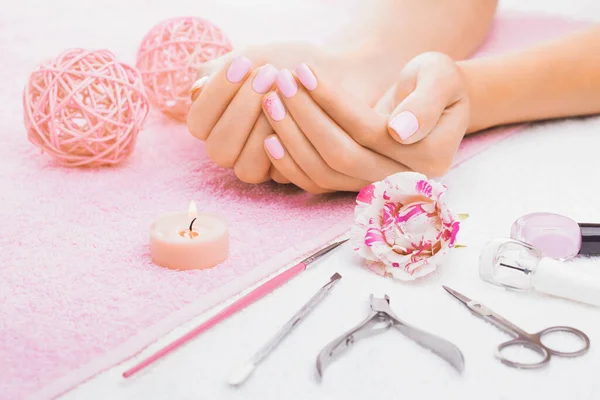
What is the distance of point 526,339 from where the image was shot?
59cm

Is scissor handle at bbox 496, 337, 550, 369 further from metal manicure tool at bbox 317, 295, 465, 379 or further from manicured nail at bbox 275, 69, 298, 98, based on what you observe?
manicured nail at bbox 275, 69, 298, 98

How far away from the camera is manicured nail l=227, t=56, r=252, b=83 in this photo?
0.79 m

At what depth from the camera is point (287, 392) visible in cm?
54

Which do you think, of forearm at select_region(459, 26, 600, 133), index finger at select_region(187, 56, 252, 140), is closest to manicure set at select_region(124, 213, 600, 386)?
index finger at select_region(187, 56, 252, 140)

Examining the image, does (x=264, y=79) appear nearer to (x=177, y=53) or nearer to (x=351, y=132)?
(x=351, y=132)

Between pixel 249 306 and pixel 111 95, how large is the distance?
36 cm

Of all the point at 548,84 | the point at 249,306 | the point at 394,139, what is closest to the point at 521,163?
the point at 548,84

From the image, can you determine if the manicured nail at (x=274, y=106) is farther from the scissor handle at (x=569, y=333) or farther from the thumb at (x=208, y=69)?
the scissor handle at (x=569, y=333)

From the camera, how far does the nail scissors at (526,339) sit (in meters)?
0.57

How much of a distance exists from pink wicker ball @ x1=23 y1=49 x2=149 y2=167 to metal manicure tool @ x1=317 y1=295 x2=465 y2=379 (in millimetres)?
416

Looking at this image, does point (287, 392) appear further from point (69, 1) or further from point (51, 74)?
point (69, 1)

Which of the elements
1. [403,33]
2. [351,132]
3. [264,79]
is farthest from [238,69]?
[403,33]

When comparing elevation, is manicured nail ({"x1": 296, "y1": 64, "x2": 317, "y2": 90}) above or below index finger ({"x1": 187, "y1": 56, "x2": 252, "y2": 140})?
above

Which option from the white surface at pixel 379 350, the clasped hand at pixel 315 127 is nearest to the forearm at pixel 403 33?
the clasped hand at pixel 315 127
